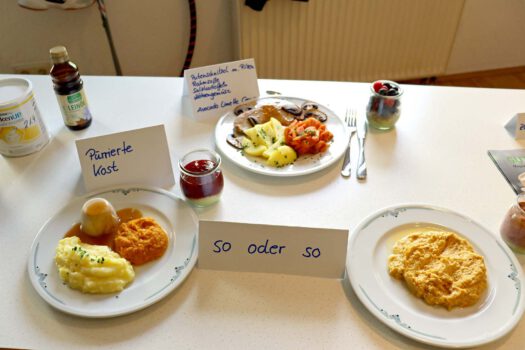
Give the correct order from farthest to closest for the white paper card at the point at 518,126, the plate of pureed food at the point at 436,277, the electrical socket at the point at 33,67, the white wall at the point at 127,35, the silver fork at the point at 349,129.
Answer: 1. the electrical socket at the point at 33,67
2. the white wall at the point at 127,35
3. the white paper card at the point at 518,126
4. the silver fork at the point at 349,129
5. the plate of pureed food at the point at 436,277

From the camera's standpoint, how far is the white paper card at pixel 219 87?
1.21 meters

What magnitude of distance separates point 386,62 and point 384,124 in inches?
66.4

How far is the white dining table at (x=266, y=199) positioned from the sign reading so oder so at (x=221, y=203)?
27mm

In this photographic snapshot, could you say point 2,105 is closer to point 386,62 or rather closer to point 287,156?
point 287,156

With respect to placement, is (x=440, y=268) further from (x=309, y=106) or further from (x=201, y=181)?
(x=309, y=106)

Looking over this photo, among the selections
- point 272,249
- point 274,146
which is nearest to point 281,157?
point 274,146

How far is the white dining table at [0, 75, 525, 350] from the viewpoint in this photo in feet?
2.37

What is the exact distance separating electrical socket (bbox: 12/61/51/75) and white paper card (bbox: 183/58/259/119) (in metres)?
1.45

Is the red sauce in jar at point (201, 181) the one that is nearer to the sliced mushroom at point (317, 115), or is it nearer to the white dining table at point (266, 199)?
the white dining table at point (266, 199)

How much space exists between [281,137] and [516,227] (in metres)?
0.54

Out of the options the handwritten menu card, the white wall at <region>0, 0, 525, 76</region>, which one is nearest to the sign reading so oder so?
the handwritten menu card

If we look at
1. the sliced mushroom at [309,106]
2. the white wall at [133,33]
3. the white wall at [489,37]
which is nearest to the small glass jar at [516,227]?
the sliced mushroom at [309,106]

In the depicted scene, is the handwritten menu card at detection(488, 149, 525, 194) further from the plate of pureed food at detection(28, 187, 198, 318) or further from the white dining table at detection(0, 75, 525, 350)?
the plate of pureed food at detection(28, 187, 198, 318)

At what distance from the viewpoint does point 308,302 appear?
0.77 m
